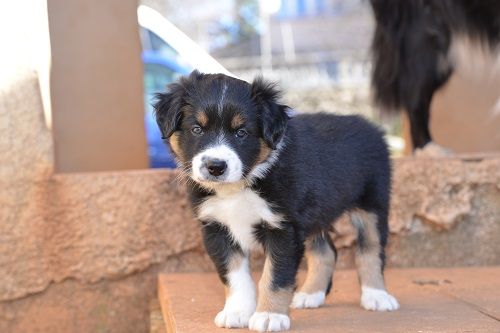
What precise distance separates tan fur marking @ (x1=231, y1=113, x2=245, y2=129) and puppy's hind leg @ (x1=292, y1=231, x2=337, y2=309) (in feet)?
3.17

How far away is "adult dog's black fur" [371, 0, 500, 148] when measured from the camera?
6.18m

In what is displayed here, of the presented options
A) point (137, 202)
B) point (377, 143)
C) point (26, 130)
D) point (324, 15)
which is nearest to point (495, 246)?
point (377, 143)

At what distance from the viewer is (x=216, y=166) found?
344 centimetres

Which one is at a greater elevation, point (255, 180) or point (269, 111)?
point (269, 111)

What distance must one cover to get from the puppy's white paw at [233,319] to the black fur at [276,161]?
0.68 feet

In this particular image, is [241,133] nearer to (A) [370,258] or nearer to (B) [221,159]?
(B) [221,159]

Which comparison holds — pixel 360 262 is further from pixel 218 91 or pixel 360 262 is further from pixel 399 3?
pixel 399 3

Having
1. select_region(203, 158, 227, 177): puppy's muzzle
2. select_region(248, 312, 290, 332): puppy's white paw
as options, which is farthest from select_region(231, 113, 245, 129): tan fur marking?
select_region(248, 312, 290, 332): puppy's white paw

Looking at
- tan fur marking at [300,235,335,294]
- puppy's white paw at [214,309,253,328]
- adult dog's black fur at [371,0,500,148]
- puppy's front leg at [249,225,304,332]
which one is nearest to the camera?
puppy's front leg at [249,225,304,332]

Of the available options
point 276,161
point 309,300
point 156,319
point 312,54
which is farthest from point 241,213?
point 312,54

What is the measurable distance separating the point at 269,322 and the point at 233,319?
0.22 m

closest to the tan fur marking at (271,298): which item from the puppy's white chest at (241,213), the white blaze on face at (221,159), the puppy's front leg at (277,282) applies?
the puppy's front leg at (277,282)

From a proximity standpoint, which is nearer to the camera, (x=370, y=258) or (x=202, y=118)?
(x=202, y=118)

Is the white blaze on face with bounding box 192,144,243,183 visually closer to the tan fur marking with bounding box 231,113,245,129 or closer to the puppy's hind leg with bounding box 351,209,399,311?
the tan fur marking with bounding box 231,113,245,129
